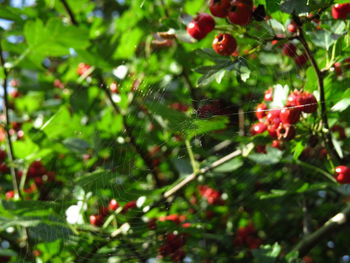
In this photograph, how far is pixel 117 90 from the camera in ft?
6.89

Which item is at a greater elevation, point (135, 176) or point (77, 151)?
point (77, 151)

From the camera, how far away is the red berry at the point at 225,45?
1.18 m

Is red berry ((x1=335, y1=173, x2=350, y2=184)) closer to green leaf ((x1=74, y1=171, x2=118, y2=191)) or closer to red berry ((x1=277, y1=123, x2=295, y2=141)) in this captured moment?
red berry ((x1=277, y1=123, x2=295, y2=141))

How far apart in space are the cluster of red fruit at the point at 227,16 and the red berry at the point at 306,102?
0.20 m

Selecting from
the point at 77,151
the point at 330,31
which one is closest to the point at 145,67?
the point at 77,151

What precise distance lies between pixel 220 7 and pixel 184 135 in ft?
1.56

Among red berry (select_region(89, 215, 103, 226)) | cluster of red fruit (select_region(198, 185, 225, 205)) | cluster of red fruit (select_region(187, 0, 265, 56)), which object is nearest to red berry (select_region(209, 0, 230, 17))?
cluster of red fruit (select_region(187, 0, 265, 56))

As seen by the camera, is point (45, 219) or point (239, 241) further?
point (239, 241)

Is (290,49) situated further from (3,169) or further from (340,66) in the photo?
(3,169)

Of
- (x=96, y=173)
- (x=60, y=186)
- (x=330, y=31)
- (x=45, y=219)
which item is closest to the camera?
(x=330, y=31)

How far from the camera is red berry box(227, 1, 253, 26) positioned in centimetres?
106

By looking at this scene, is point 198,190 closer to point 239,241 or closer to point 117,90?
point 239,241

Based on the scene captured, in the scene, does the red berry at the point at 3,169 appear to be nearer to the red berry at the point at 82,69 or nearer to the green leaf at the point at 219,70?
the red berry at the point at 82,69

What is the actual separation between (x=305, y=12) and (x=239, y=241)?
1322mm
